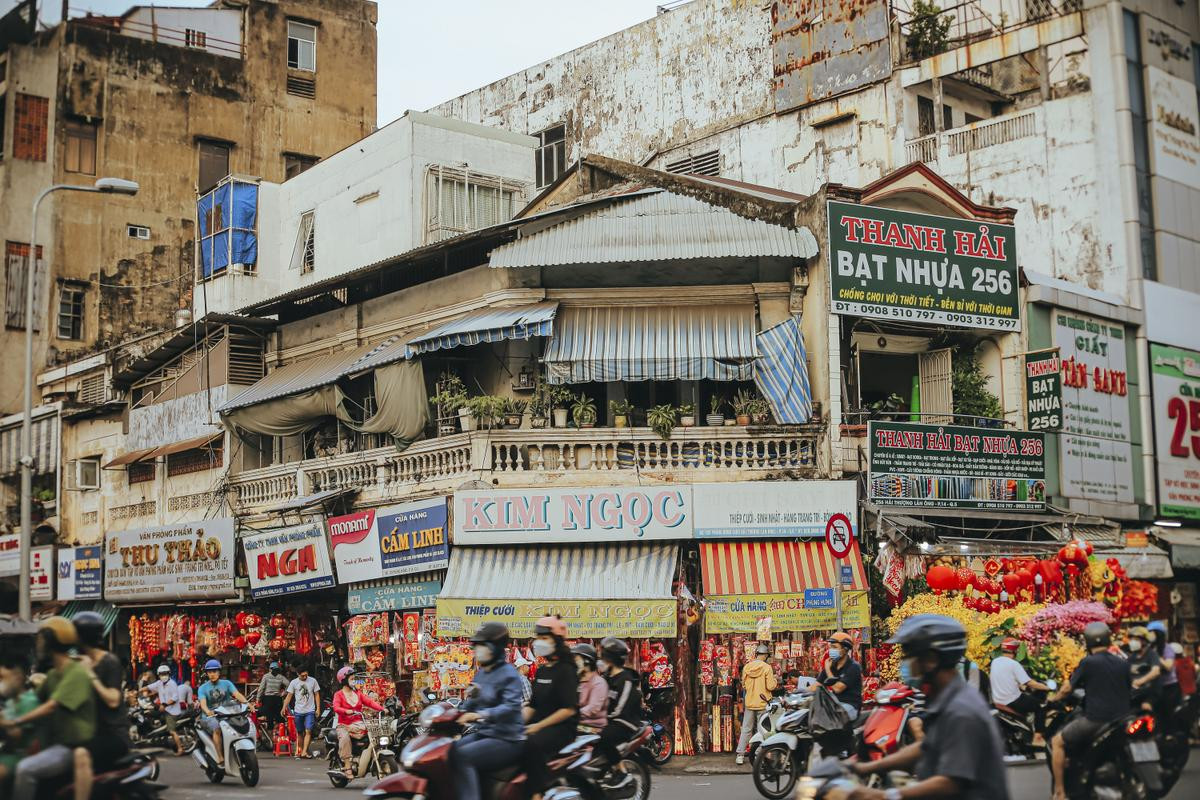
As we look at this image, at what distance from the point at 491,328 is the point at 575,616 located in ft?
14.0

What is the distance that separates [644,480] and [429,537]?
10.6 ft

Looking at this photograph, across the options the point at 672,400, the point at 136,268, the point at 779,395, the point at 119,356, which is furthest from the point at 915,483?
the point at 136,268

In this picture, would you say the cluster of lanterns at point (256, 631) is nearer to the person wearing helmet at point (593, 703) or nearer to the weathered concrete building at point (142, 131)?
the weathered concrete building at point (142, 131)

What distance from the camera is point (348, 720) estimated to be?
15984 mm

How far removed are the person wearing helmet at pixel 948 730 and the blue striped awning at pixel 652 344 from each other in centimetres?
1392

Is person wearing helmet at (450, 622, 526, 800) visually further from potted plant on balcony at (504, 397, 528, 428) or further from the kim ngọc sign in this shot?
the kim ngọc sign

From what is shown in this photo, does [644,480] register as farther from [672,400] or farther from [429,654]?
[429,654]

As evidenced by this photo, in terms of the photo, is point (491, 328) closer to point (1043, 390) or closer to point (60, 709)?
point (1043, 390)

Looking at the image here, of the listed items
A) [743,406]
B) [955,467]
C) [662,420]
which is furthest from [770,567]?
[955,467]

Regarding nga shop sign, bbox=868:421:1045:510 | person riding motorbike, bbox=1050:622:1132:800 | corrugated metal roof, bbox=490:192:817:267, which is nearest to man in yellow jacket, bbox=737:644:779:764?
nga shop sign, bbox=868:421:1045:510

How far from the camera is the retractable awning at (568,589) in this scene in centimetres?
1852

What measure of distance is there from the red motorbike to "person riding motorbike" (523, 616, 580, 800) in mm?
2198

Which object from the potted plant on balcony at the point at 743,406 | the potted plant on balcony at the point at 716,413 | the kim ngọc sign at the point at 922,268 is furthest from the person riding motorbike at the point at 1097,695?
the kim ngọc sign at the point at 922,268

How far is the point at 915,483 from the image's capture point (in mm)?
19734
